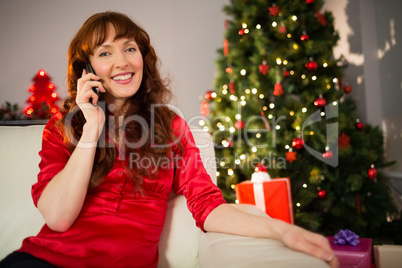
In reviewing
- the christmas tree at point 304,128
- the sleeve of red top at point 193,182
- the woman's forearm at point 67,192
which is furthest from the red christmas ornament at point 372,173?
the woman's forearm at point 67,192

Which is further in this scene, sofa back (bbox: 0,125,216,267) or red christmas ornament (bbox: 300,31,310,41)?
red christmas ornament (bbox: 300,31,310,41)

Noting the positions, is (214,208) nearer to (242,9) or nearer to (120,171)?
(120,171)

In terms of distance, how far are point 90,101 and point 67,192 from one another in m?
0.34

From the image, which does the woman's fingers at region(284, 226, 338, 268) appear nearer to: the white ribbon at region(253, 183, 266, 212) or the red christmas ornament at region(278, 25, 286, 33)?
the white ribbon at region(253, 183, 266, 212)

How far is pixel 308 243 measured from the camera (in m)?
0.76

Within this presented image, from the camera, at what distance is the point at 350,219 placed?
8.13 feet

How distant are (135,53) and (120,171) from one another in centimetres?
48

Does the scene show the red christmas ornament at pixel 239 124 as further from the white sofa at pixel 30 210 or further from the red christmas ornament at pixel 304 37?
the white sofa at pixel 30 210

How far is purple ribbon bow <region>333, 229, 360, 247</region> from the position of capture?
188 cm

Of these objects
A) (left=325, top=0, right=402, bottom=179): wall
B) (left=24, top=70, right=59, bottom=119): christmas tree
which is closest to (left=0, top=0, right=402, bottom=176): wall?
(left=325, top=0, right=402, bottom=179): wall

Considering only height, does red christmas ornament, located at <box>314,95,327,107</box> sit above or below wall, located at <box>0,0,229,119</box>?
below

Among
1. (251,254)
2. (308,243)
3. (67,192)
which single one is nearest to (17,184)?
(67,192)

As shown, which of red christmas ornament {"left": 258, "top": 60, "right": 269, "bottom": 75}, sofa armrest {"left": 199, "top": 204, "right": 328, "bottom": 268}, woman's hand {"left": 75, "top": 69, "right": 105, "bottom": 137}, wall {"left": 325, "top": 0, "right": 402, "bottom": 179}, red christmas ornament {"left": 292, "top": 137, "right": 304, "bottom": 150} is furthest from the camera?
wall {"left": 325, "top": 0, "right": 402, "bottom": 179}

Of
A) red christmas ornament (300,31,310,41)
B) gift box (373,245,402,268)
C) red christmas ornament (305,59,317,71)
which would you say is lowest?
gift box (373,245,402,268)
